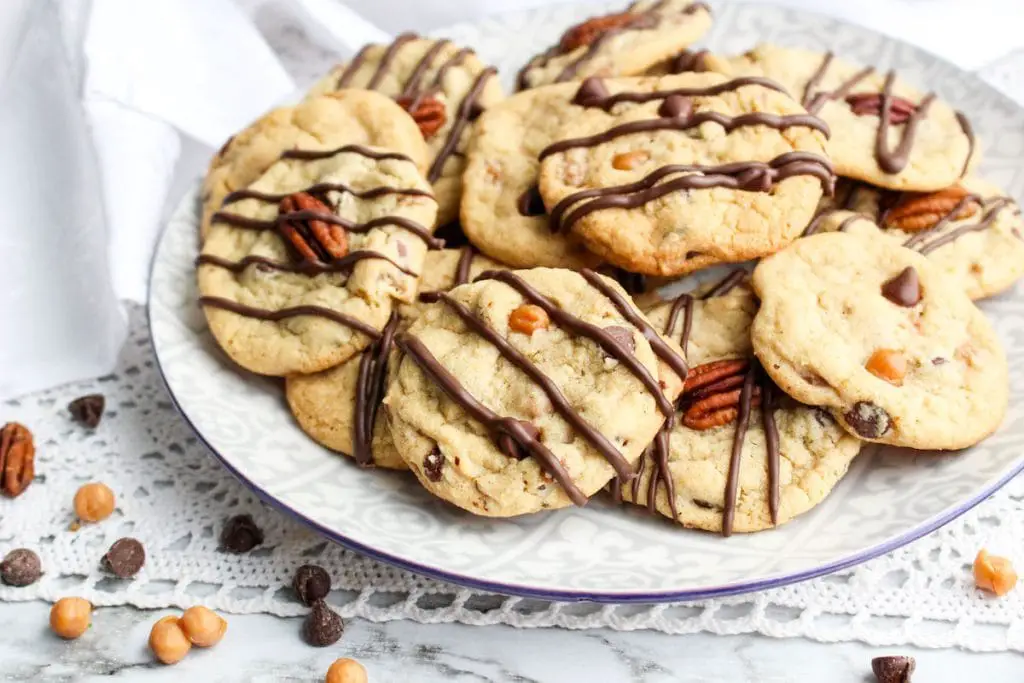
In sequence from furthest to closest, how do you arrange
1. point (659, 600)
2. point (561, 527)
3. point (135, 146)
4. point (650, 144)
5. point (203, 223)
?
1. point (135, 146)
2. point (203, 223)
3. point (650, 144)
4. point (561, 527)
5. point (659, 600)

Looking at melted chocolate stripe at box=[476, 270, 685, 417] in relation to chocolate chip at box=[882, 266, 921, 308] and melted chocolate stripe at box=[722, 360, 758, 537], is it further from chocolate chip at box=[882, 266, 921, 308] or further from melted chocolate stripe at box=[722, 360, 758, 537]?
chocolate chip at box=[882, 266, 921, 308]

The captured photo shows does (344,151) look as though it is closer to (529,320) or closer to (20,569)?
(529,320)

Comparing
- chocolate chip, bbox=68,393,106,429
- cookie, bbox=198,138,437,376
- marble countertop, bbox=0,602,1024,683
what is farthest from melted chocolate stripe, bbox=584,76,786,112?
chocolate chip, bbox=68,393,106,429

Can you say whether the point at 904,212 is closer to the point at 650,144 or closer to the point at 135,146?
the point at 650,144

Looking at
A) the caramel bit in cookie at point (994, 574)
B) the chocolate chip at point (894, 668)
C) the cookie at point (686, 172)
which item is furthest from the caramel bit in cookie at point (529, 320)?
the caramel bit in cookie at point (994, 574)

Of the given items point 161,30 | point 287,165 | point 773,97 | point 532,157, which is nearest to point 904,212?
point 773,97

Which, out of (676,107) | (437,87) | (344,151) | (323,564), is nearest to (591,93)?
(676,107)

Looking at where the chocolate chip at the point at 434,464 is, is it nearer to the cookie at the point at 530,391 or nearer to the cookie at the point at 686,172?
the cookie at the point at 530,391
